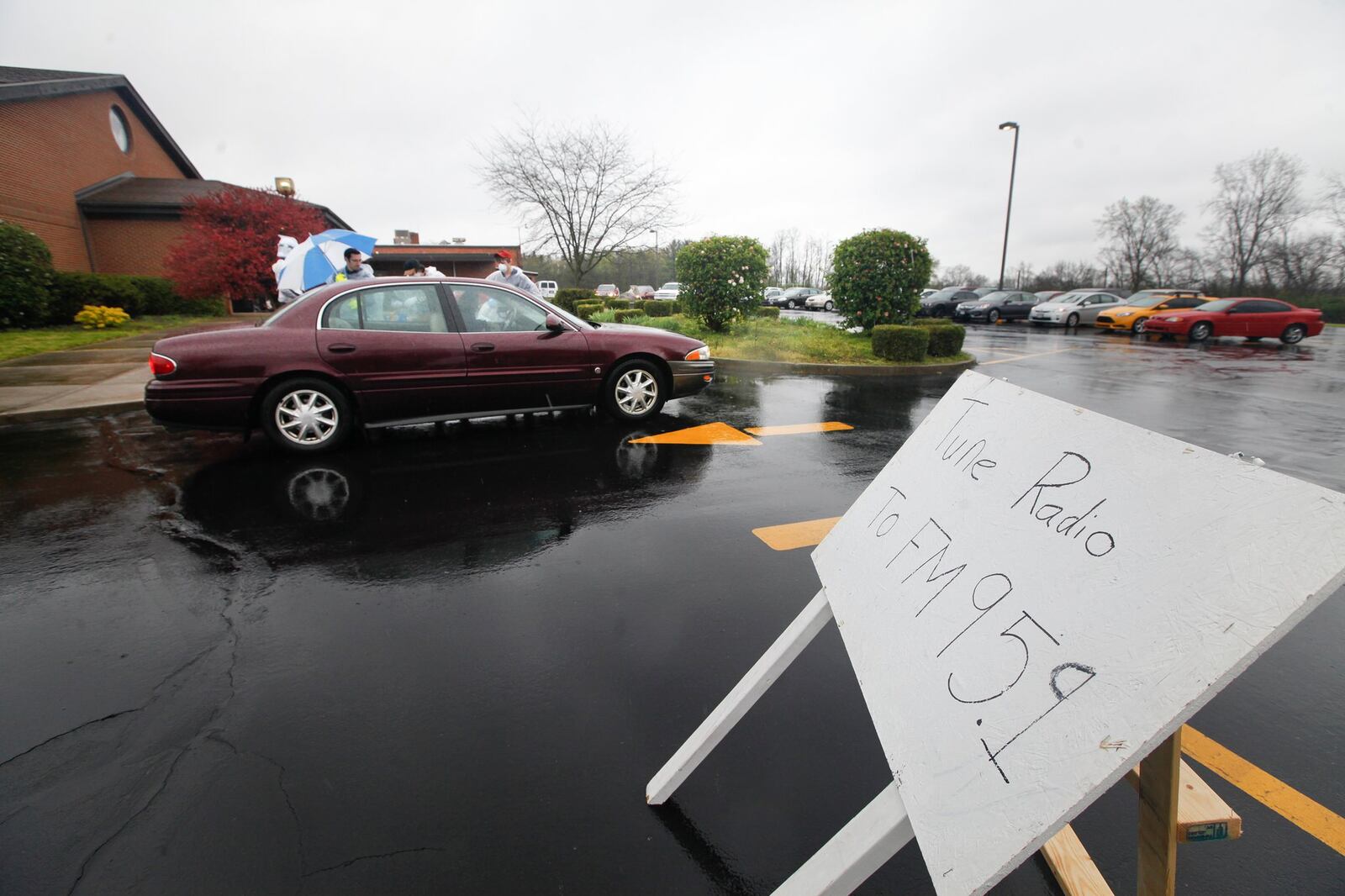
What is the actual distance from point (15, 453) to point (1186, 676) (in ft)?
27.2

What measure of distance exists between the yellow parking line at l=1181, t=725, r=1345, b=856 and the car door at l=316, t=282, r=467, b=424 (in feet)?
19.0

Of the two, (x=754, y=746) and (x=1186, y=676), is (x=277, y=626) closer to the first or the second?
(x=754, y=746)

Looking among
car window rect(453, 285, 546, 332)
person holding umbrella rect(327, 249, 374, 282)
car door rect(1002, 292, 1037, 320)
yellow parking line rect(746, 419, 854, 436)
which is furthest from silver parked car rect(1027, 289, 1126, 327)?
person holding umbrella rect(327, 249, 374, 282)

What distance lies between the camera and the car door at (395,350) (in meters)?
5.59

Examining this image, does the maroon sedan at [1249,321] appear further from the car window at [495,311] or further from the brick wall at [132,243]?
the brick wall at [132,243]

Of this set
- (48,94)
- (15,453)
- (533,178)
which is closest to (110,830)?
(15,453)

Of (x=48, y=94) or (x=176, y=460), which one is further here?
(x=48, y=94)

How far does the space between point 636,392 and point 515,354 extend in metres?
1.42

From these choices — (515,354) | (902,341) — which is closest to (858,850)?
(515,354)

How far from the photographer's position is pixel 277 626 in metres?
2.94

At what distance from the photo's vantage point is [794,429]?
6.96 meters

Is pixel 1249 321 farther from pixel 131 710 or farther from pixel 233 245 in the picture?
pixel 233 245

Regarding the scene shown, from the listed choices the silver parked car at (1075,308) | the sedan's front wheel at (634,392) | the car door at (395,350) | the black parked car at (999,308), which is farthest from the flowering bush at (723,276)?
the black parked car at (999,308)

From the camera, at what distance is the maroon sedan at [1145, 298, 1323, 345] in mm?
18641
